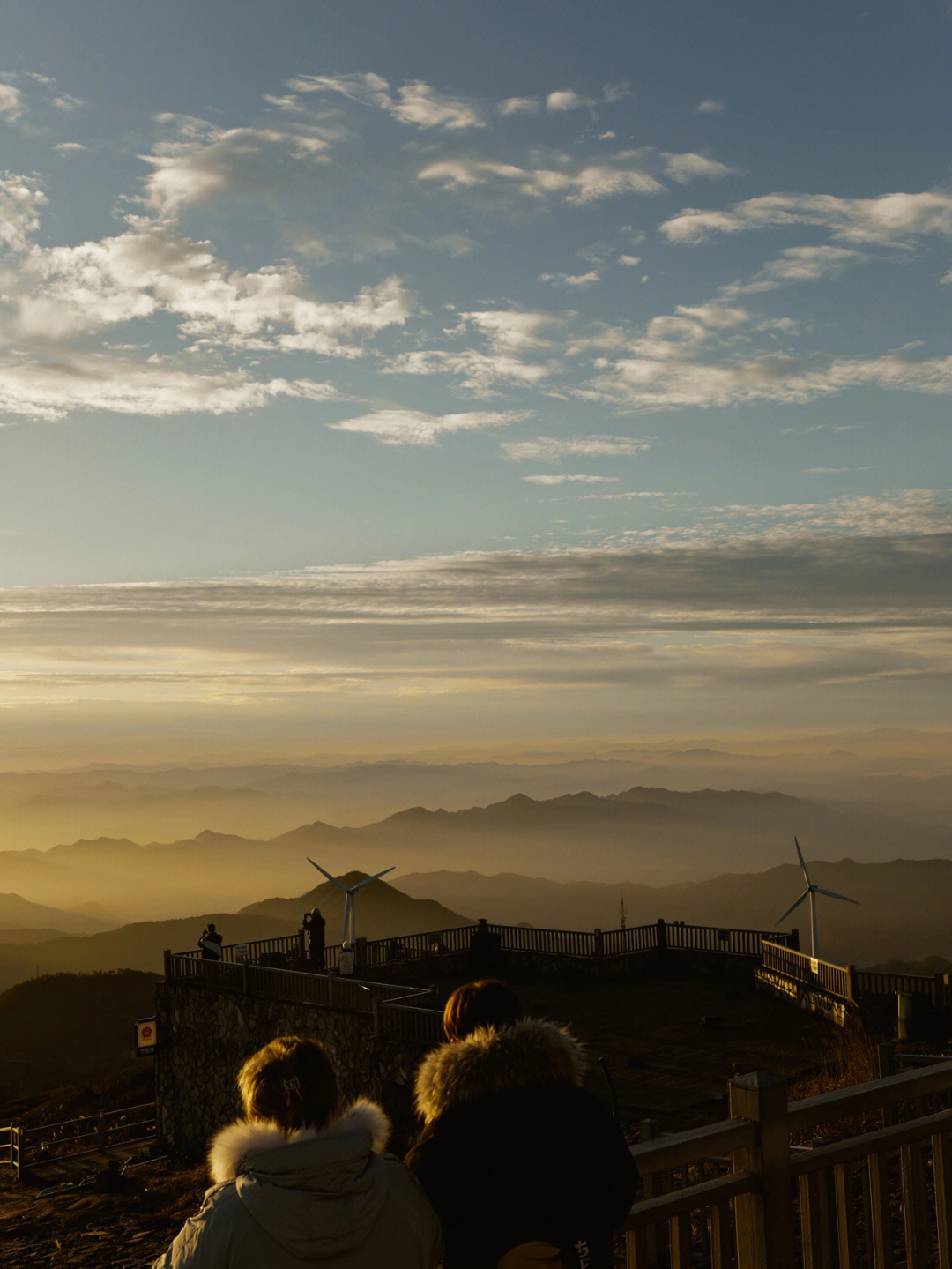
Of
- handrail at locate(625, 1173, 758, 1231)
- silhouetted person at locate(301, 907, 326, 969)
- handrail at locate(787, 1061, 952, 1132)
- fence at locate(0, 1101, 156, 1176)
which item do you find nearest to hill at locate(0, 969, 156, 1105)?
fence at locate(0, 1101, 156, 1176)

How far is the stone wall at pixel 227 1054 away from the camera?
25.7 meters

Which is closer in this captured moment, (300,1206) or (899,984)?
(300,1206)

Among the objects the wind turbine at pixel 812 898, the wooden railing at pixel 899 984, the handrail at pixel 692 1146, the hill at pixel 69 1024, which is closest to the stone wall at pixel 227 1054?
the wooden railing at pixel 899 984

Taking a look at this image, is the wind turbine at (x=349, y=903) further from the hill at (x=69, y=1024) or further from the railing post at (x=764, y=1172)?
the hill at (x=69, y=1024)

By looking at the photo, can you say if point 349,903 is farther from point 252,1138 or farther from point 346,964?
point 252,1138

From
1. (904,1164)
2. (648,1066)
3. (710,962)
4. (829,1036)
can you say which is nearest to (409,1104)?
(648,1066)

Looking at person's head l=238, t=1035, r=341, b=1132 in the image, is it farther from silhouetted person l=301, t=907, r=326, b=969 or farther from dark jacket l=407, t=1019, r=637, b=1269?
silhouetted person l=301, t=907, r=326, b=969

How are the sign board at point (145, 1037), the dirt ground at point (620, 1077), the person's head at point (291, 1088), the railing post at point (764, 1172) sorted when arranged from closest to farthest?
the person's head at point (291, 1088) → the railing post at point (764, 1172) → the dirt ground at point (620, 1077) → the sign board at point (145, 1037)

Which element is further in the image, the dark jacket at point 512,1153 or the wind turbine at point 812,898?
the wind turbine at point 812,898

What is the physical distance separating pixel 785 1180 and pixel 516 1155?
157cm

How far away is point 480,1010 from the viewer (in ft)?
13.1

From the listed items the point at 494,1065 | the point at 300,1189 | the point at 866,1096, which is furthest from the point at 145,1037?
the point at 300,1189

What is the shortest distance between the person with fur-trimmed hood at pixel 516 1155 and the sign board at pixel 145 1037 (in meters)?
33.9

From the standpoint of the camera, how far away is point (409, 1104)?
2527cm
